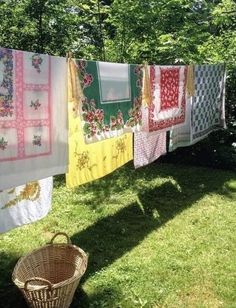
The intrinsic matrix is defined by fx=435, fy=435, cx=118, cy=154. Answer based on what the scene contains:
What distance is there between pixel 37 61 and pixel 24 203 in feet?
3.82

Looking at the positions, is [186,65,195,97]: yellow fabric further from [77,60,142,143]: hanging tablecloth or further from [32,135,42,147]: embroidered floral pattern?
[32,135,42,147]: embroidered floral pattern

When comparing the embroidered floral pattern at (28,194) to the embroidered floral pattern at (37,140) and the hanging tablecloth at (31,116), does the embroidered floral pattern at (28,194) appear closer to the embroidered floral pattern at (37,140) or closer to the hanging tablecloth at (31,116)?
the hanging tablecloth at (31,116)

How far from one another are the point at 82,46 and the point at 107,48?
0.66 metres

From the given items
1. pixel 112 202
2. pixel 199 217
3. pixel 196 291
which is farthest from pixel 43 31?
pixel 196 291

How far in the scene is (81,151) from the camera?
12.8 feet

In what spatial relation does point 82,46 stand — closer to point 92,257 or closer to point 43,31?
point 43,31

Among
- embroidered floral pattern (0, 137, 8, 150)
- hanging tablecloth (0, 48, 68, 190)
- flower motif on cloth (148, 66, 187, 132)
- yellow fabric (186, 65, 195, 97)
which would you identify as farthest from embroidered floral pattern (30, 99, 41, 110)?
yellow fabric (186, 65, 195, 97)

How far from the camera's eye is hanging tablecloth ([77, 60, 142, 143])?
389 cm

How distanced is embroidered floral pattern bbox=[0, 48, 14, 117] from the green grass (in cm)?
153

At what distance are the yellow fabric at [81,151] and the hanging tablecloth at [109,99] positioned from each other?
0.08m

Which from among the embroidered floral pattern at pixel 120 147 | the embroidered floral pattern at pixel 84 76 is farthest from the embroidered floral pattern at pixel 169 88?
the embroidered floral pattern at pixel 84 76

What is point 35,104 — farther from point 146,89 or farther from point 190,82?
point 190,82

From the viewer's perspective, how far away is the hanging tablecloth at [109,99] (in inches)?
153

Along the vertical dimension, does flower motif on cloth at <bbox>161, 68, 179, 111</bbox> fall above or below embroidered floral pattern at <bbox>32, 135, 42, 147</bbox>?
above
